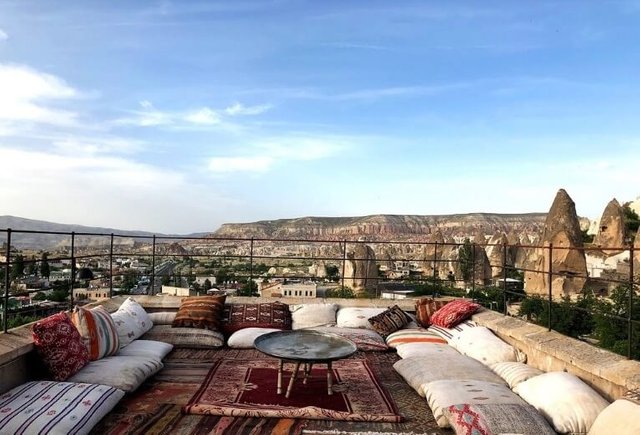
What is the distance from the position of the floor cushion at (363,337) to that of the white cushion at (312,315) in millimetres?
275

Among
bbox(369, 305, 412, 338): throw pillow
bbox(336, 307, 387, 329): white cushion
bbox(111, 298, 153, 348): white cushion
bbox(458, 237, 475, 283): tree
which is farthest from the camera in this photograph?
bbox(458, 237, 475, 283): tree

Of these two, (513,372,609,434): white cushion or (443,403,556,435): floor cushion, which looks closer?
(443,403,556,435): floor cushion

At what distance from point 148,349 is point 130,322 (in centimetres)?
53

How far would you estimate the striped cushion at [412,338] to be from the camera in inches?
223

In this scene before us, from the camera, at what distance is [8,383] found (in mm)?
3604

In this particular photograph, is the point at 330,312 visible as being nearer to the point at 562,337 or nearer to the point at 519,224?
the point at 562,337

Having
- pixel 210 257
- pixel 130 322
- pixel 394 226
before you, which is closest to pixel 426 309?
pixel 210 257

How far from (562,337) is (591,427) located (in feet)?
5.64

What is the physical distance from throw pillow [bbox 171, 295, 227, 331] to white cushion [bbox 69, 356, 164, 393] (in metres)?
Answer: 1.35

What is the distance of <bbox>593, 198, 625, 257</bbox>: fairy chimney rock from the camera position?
32938mm

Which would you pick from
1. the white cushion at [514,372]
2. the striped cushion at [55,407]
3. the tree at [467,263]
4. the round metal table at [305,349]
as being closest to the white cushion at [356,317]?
the tree at [467,263]

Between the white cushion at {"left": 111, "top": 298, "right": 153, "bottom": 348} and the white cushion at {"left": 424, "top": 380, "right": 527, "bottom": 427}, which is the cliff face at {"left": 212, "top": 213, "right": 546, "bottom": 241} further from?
the white cushion at {"left": 424, "top": 380, "right": 527, "bottom": 427}

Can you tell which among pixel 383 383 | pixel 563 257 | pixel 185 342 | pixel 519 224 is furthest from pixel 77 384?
pixel 519 224

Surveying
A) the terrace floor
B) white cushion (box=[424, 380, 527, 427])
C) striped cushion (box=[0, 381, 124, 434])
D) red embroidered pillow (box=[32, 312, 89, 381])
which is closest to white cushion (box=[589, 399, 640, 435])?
white cushion (box=[424, 380, 527, 427])
